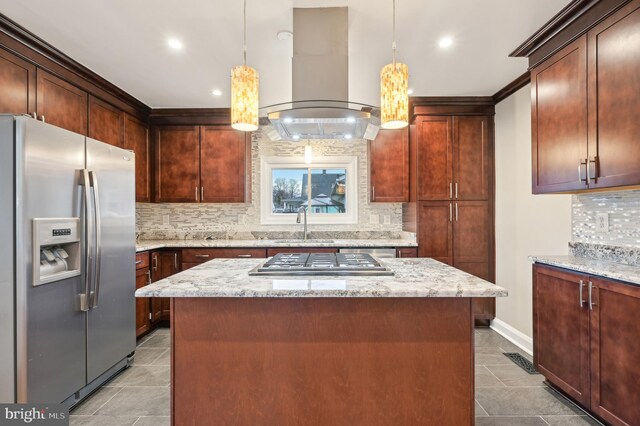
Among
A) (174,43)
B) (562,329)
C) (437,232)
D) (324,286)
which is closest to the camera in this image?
(324,286)

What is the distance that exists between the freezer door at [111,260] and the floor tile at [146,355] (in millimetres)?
216

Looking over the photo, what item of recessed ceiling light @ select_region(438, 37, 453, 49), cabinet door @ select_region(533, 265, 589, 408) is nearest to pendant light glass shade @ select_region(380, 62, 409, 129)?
recessed ceiling light @ select_region(438, 37, 453, 49)

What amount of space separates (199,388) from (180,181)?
301 cm

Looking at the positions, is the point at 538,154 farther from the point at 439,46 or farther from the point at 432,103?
the point at 432,103

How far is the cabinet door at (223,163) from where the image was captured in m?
4.04

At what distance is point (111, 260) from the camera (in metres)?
2.46

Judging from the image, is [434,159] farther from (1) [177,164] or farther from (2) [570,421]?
(1) [177,164]

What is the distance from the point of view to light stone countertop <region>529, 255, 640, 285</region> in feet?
5.63

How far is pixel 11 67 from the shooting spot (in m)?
2.25

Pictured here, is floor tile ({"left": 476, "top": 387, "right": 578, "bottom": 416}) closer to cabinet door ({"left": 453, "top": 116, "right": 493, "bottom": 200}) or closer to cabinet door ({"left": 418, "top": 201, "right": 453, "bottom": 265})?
cabinet door ({"left": 418, "top": 201, "right": 453, "bottom": 265})

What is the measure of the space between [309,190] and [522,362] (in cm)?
293

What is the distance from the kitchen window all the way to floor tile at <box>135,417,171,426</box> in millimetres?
2627

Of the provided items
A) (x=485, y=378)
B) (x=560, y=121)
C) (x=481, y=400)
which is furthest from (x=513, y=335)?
(x=560, y=121)

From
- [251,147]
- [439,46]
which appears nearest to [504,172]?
[439,46]
